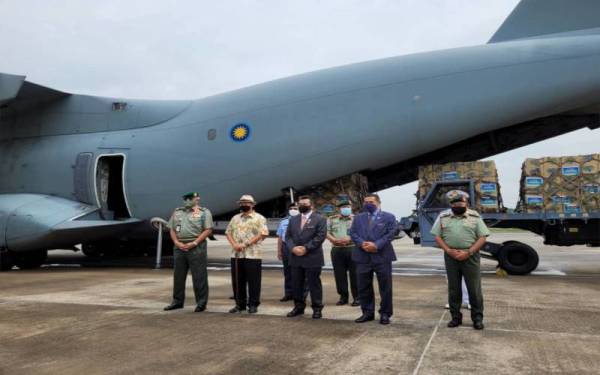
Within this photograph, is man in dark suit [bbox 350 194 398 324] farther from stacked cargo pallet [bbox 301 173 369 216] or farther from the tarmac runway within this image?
stacked cargo pallet [bbox 301 173 369 216]

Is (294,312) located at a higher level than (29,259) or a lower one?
lower

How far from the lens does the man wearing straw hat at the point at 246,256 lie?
6.35m

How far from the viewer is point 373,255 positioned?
228 inches

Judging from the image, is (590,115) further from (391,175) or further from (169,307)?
(169,307)

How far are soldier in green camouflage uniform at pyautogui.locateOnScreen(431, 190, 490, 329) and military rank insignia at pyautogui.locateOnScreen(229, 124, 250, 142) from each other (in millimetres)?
7595

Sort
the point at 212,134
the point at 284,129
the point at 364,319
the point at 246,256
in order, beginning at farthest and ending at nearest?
1. the point at 212,134
2. the point at 284,129
3. the point at 246,256
4. the point at 364,319

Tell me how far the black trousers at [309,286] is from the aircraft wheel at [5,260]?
1042 centimetres

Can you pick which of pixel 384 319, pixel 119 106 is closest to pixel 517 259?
pixel 384 319

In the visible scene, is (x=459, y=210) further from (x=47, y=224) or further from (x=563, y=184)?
(x=47, y=224)

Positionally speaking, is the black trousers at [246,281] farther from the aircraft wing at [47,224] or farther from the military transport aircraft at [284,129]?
the aircraft wing at [47,224]

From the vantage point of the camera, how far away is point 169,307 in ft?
21.4

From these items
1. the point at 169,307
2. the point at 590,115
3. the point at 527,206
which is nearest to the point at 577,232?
the point at 527,206

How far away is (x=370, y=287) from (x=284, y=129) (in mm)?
6840

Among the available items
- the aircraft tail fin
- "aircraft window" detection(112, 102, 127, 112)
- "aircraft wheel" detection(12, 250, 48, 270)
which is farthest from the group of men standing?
"aircraft wheel" detection(12, 250, 48, 270)
